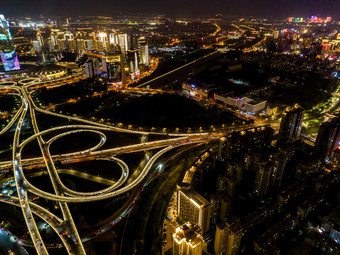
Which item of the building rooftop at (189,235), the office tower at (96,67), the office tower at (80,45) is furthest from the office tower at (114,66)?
the building rooftop at (189,235)

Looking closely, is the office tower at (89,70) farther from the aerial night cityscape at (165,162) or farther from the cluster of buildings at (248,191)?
the cluster of buildings at (248,191)

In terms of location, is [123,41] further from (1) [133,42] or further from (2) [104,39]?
(2) [104,39]

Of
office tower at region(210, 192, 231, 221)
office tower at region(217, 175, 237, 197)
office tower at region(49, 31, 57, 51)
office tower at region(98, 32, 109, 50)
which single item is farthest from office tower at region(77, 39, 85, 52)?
office tower at region(210, 192, 231, 221)

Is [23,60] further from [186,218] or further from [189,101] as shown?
[186,218]

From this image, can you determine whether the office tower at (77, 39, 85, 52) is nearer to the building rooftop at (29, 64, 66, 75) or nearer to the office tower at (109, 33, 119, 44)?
the office tower at (109, 33, 119, 44)

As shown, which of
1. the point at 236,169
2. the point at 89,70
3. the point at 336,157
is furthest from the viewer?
the point at 89,70

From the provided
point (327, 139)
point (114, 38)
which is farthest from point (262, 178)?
point (114, 38)
